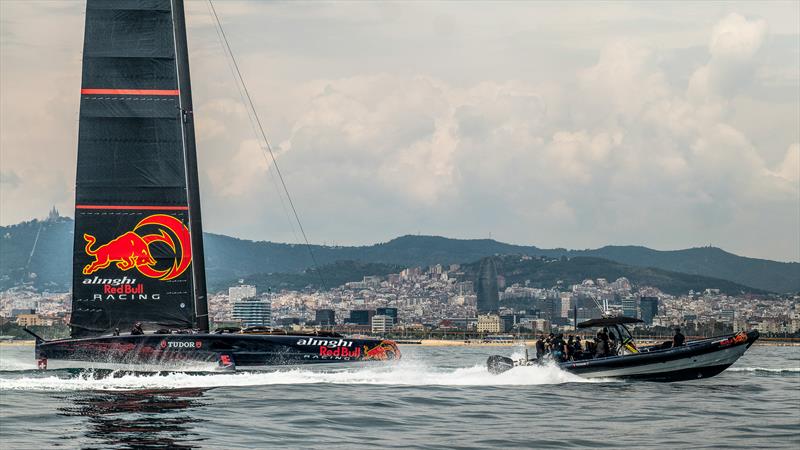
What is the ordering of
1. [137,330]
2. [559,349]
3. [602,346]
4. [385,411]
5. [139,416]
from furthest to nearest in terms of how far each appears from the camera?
[559,349], [602,346], [137,330], [385,411], [139,416]

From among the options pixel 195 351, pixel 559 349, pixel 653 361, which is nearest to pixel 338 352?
pixel 195 351

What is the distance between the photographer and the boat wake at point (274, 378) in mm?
38656

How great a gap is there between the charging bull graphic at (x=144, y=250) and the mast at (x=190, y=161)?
0.37 meters

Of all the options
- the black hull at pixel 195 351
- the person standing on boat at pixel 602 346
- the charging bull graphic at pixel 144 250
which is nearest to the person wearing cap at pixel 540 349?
the person standing on boat at pixel 602 346

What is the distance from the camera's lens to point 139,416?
30.0 metres

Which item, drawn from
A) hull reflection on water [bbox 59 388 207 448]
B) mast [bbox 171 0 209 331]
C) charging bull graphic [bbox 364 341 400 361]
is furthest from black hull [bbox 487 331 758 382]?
hull reflection on water [bbox 59 388 207 448]

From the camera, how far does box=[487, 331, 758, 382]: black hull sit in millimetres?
42938

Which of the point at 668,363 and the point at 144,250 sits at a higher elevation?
the point at 144,250

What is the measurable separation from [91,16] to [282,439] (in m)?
21.4

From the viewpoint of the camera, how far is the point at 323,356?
4188 cm

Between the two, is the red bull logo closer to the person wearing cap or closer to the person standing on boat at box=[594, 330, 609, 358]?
the person wearing cap

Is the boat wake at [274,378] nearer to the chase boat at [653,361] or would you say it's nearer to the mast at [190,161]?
→ the chase boat at [653,361]

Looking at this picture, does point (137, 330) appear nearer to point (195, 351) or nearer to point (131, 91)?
point (195, 351)

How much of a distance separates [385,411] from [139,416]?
6.85m
